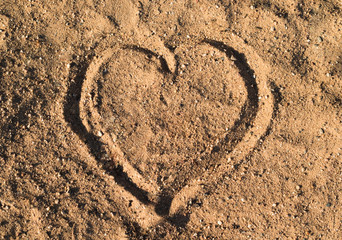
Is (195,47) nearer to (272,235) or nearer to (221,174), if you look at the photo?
(221,174)

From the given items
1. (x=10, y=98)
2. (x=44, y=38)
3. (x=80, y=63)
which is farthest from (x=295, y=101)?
(x=10, y=98)

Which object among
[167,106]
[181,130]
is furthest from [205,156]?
[167,106]

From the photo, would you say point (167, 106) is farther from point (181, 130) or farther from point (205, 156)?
point (205, 156)

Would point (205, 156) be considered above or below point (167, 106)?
below
